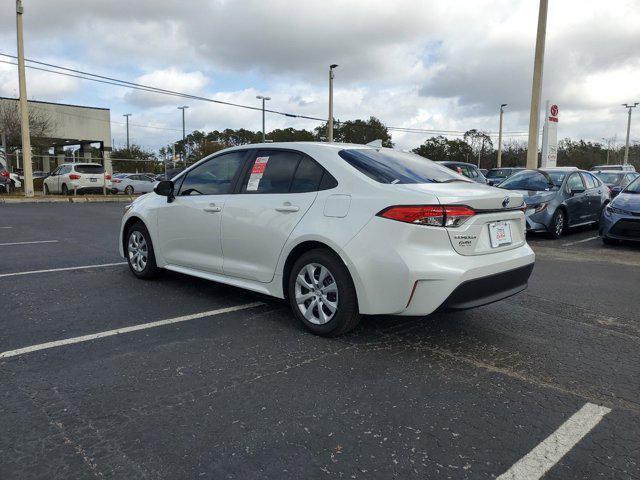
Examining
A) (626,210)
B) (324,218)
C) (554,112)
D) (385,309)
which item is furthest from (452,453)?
(554,112)

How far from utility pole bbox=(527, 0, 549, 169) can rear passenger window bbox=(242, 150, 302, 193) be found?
17.3 m

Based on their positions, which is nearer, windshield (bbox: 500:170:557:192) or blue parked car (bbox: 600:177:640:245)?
blue parked car (bbox: 600:177:640:245)

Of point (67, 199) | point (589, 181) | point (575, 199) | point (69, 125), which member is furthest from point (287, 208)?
point (69, 125)

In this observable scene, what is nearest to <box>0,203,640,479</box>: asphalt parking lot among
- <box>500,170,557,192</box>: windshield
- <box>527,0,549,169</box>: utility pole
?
<box>500,170,557,192</box>: windshield

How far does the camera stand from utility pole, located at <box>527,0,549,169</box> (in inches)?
764

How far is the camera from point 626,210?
907 centimetres

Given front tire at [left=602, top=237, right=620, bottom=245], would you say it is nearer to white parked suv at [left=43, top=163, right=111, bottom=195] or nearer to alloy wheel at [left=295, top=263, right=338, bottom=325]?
alloy wheel at [left=295, top=263, right=338, bottom=325]

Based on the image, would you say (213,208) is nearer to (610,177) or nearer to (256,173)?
(256,173)

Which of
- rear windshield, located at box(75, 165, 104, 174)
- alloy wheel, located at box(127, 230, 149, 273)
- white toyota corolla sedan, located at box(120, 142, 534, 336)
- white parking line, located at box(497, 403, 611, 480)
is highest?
rear windshield, located at box(75, 165, 104, 174)

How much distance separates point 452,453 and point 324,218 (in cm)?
202

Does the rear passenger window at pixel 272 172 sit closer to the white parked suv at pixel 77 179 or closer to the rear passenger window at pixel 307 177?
the rear passenger window at pixel 307 177

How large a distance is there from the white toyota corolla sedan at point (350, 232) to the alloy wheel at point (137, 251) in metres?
0.89

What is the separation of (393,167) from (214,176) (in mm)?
1904

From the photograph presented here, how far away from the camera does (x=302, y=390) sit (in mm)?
3152
